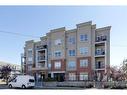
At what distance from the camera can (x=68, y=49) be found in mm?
50219

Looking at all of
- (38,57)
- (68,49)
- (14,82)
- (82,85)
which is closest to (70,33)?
(68,49)

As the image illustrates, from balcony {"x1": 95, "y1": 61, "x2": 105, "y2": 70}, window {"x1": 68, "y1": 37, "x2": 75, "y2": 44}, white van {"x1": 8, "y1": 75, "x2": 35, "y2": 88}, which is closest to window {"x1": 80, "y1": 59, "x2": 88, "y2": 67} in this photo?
Answer: balcony {"x1": 95, "y1": 61, "x2": 105, "y2": 70}

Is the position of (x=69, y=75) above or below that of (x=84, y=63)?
below

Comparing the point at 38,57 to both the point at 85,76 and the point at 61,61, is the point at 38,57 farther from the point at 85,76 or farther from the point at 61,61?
the point at 85,76

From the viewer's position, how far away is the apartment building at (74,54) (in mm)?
45459

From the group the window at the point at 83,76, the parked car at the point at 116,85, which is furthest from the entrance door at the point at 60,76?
the parked car at the point at 116,85

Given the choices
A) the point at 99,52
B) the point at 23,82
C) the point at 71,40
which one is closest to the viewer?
the point at 23,82

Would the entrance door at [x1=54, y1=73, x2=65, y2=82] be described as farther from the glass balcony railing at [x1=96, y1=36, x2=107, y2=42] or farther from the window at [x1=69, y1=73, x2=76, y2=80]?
the glass balcony railing at [x1=96, y1=36, x2=107, y2=42]

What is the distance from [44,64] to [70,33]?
35.2ft

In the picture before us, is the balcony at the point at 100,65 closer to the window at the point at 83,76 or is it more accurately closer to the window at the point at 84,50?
the window at the point at 83,76

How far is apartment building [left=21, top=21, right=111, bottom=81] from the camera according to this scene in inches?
1790

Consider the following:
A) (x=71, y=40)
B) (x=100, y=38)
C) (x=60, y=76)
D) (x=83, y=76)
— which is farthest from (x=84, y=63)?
→ (x=60, y=76)

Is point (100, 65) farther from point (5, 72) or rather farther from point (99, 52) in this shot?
Answer: point (5, 72)

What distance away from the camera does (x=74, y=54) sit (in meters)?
49.2
